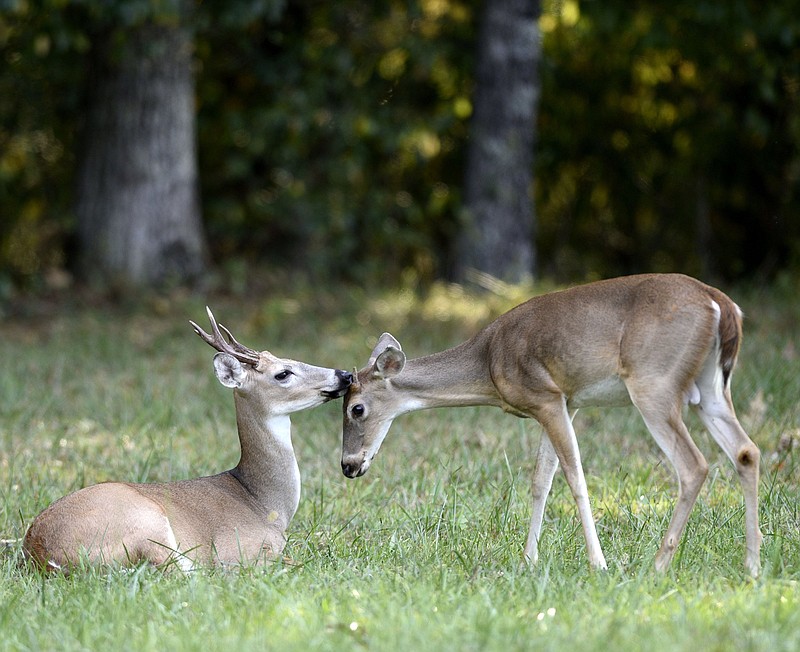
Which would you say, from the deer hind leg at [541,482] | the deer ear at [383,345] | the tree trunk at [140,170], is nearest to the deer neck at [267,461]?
the deer ear at [383,345]

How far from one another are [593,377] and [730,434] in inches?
20.2

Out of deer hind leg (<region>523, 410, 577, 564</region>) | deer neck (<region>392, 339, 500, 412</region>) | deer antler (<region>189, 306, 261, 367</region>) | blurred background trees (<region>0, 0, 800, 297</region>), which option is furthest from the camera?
blurred background trees (<region>0, 0, 800, 297</region>)

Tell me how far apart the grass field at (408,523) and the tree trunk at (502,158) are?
140cm

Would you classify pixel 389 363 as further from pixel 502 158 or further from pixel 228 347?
pixel 502 158

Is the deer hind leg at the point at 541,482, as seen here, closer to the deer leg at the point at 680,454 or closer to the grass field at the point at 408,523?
the grass field at the point at 408,523

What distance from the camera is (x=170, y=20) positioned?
9.69 metres

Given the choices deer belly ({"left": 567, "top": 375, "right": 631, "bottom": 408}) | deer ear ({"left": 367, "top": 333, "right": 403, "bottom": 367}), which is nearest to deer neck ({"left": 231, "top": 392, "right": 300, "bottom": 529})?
deer ear ({"left": 367, "top": 333, "right": 403, "bottom": 367})

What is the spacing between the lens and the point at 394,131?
11.2 meters

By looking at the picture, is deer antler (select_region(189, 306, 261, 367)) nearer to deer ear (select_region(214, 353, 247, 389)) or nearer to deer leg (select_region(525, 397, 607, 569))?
deer ear (select_region(214, 353, 247, 389))

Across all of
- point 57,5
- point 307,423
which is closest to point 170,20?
point 57,5

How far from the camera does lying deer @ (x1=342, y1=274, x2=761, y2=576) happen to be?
4.27m

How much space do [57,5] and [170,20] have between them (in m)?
0.84

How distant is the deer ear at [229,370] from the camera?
16.0 feet

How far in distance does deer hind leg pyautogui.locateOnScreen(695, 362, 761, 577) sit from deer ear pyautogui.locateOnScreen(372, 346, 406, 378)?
→ 1.18m
